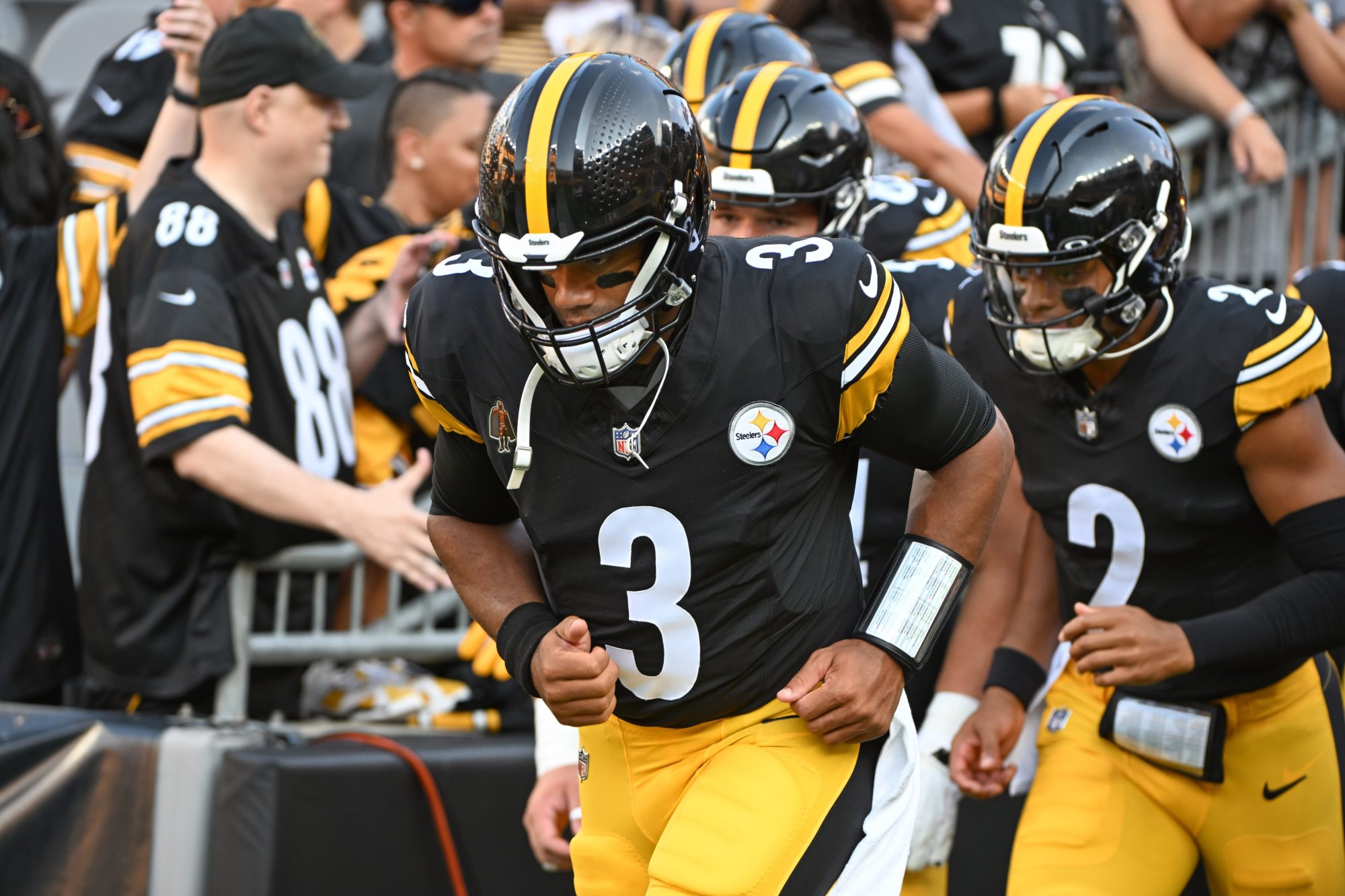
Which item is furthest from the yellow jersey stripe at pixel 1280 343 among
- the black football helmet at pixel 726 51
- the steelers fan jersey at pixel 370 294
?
the steelers fan jersey at pixel 370 294

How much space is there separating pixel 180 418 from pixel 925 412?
2165 mm

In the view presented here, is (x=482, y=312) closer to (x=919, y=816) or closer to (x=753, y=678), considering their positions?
(x=753, y=678)

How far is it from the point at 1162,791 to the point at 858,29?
276 cm

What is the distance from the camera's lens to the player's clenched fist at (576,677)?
2.35 metres

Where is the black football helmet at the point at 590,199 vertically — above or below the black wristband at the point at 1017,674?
above

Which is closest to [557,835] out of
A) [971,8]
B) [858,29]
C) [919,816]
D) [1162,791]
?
[919,816]

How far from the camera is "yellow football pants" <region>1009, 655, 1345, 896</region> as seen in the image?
304 cm

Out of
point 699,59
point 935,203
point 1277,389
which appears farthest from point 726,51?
point 1277,389

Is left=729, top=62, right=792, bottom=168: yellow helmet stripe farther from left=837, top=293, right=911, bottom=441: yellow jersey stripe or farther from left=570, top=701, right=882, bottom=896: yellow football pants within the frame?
left=570, top=701, right=882, bottom=896: yellow football pants

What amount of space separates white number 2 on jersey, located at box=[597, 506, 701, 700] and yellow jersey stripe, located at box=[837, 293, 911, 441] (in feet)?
1.04

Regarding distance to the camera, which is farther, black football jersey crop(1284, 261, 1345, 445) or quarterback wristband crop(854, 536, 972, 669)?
black football jersey crop(1284, 261, 1345, 445)

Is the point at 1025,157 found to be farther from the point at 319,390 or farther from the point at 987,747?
the point at 319,390

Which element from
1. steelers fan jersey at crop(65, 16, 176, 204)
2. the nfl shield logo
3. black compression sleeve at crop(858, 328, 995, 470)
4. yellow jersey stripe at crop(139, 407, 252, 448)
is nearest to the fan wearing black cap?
yellow jersey stripe at crop(139, 407, 252, 448)

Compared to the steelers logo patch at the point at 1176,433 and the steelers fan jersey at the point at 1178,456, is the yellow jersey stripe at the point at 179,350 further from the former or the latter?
the steelers logo patch at the point at 1176,433
